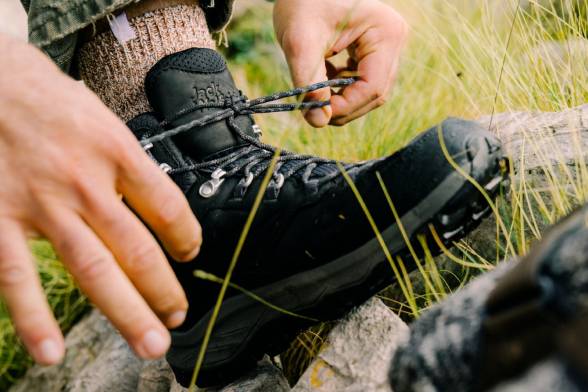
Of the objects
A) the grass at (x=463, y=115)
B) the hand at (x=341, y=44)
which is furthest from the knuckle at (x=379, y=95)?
the grass at (x=463, y=115)

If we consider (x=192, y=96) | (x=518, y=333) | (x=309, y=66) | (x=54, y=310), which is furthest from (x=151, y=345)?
(x=54, y=310)

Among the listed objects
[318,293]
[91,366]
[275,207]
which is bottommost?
[91,366]

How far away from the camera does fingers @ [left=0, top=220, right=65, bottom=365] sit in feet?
1.80

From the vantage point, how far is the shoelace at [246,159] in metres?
0.97

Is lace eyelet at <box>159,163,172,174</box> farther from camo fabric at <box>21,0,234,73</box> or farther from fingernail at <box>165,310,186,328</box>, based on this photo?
fingernail at <box>165,310,186,328</box>

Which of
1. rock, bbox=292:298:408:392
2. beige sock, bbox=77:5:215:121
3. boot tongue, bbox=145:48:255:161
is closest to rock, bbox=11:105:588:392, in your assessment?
rock, bbox=292:298:408:392

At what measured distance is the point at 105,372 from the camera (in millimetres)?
1509

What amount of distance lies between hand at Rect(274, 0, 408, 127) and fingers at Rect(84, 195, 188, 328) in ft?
1.79

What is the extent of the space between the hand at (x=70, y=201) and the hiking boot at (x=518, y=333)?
0.26 metres

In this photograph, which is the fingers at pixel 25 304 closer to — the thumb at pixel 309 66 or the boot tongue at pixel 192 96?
the boot tongue at pixel 192 96

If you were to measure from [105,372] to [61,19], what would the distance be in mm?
897

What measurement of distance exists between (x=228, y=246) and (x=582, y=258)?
64cm

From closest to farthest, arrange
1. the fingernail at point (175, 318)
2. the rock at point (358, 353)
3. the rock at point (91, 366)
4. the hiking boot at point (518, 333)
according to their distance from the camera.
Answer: the hiking boot at point (518, 333), the fingernail at point (175, 318), the rock at point (358, 353), the rock at point (91, 366)

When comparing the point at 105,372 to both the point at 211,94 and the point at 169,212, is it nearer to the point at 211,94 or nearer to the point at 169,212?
the point at 211,94
